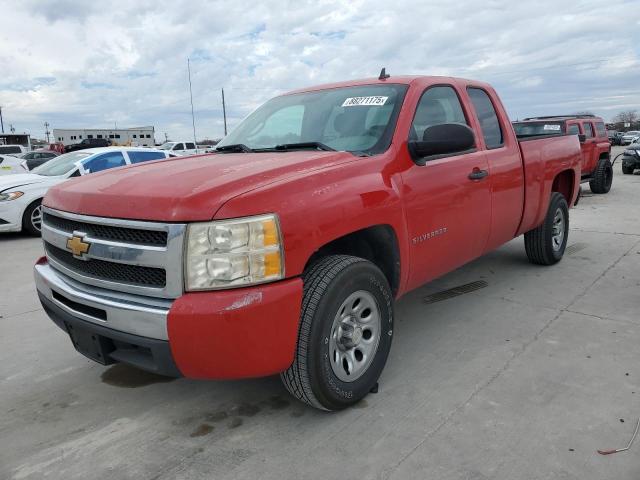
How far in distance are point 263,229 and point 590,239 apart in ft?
20.6

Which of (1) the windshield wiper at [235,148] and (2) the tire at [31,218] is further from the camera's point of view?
(2) the tire at [31,218]

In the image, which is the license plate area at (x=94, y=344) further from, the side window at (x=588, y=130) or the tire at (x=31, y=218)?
the side window at (x=588, y=130)

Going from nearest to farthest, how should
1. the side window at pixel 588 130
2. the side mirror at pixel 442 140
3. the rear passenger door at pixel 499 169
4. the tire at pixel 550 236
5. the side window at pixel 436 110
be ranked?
the side mirror at pixel 442 140, the side window at pixel 436 110, the rear passenger door at pixel 499 169, the tire at pixel 550 236, the side window at pixel 588 130

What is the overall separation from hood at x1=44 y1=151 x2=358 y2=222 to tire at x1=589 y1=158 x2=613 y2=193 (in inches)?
461

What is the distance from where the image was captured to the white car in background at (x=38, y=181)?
8.55 meters

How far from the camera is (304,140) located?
138 inches

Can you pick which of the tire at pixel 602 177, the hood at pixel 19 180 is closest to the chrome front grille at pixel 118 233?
the hood at pixel 19 180

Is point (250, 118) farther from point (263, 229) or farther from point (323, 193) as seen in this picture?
point (263, 229)

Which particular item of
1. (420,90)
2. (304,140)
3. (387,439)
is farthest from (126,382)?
(420,90)

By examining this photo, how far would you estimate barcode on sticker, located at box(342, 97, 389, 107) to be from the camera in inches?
137

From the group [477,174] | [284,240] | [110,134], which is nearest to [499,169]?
[477,174]

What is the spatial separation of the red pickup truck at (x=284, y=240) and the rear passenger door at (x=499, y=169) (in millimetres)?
186

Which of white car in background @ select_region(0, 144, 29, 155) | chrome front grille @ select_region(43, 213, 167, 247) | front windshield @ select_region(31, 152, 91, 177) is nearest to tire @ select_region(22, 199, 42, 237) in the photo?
front windshield @ select_region(31, 152, 91, 177)

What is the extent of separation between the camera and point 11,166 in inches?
608
